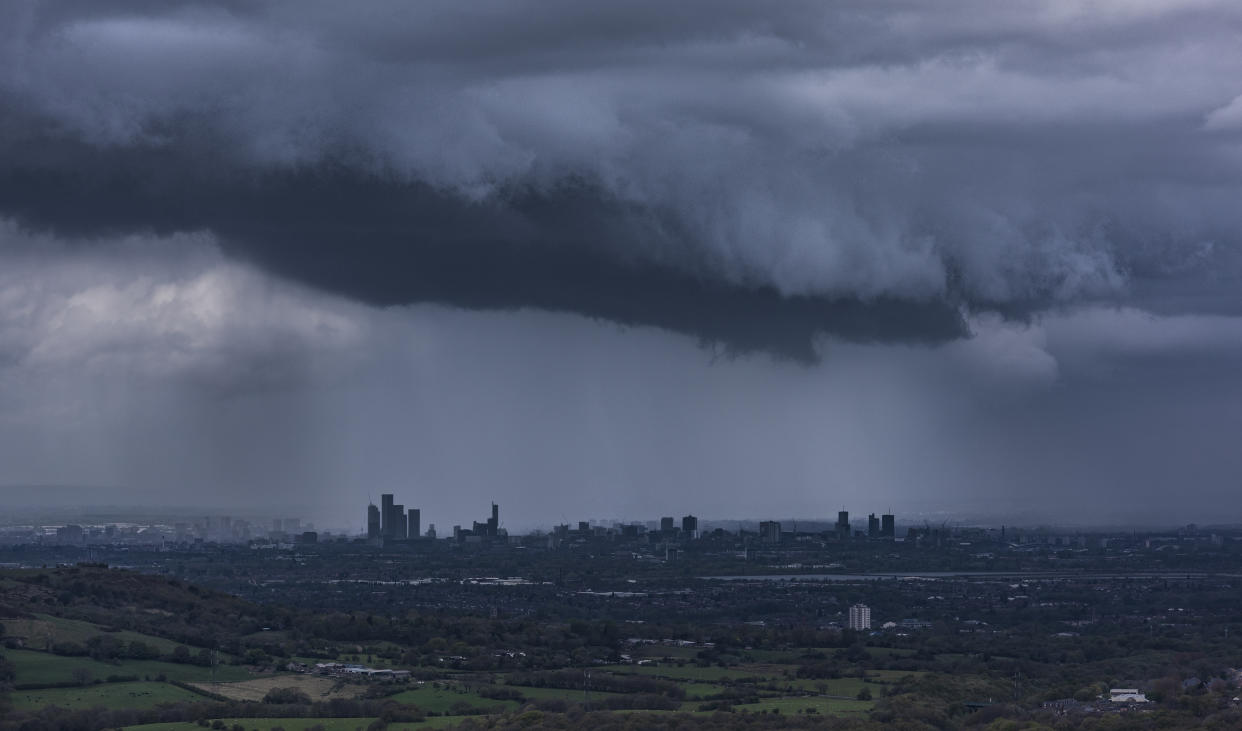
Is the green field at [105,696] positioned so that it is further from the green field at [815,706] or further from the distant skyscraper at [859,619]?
the distant skyscraper at [859,619]

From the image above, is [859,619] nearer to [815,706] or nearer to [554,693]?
[554,693]

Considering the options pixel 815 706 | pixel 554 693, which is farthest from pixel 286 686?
pixel 815 706

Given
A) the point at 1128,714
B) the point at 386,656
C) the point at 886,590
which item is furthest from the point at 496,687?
the point at 886,590

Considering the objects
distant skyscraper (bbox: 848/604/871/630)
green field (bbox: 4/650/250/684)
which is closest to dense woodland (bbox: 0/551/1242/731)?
green field (bbox: 4/650/250/684)

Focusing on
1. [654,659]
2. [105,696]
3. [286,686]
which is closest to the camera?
[105,696]

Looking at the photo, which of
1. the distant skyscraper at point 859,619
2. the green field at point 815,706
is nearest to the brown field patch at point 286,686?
the green field at point 815,706

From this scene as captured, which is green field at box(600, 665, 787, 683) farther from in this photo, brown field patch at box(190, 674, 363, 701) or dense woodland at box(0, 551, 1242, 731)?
brown field patch at box(190, 674, 363, 701)

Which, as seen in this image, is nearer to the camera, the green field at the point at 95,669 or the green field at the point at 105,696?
the green field at the point at 105,696

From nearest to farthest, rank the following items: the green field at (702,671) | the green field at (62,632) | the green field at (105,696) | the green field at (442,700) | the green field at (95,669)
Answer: the green field at (105,696) < the green field at (442,700) < the green field at (95,669) < the green field at (702,671) < the green field at (62,632)
